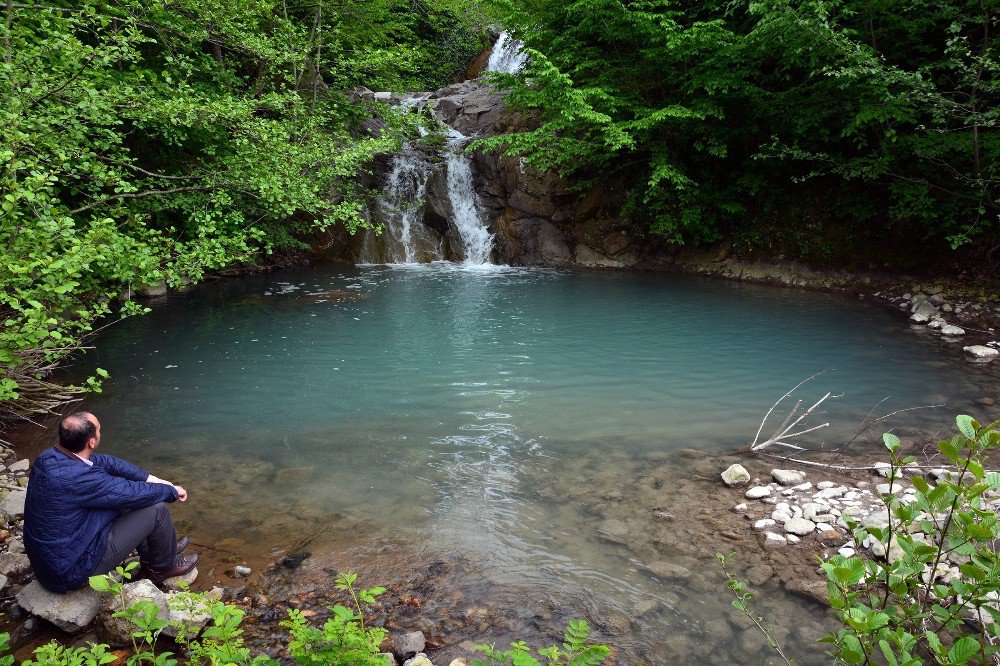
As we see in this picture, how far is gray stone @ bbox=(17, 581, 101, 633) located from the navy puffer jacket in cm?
6

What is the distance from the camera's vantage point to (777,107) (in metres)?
14.5

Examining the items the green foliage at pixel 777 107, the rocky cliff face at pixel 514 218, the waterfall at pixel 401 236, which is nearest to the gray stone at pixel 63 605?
the green foliage at pixel 777 107

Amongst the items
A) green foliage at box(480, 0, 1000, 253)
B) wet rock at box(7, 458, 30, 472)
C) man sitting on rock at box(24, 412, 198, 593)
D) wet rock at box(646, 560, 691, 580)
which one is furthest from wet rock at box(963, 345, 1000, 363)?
wet rock at box(7, 458, 30, 472)

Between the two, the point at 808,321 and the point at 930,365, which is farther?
the point at 808,321

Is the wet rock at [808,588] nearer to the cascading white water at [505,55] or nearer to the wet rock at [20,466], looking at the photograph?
the wet rock at [20,466]

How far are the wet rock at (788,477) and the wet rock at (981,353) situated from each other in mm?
6173

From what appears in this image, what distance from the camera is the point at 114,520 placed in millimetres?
3744

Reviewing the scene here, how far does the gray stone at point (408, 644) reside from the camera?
331 centimetres

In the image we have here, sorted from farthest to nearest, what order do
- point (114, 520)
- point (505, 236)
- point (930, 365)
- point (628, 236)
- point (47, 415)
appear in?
point (505, 236) → point (628, 236) → point (930, 365) → point (47, 415) → point (114, 520)

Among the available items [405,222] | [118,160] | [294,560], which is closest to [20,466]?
[294,560]

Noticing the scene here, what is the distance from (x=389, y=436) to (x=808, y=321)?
376 inches

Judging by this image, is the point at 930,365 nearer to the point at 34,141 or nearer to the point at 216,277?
the point at 34,141

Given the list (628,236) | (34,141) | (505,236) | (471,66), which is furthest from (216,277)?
(471,66)

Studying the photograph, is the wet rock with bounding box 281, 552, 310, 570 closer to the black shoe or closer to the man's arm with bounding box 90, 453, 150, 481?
the black shoe
